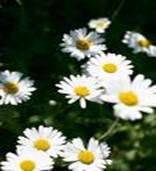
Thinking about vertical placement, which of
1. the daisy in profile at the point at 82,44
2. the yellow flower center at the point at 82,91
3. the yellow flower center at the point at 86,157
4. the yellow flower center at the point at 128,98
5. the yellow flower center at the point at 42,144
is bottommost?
the yellow flower center at the point at 86,157

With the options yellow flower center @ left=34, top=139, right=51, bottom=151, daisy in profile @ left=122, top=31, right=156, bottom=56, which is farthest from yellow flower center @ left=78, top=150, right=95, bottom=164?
daisy in profile @ left=122, top=31, right=156, bottom=56

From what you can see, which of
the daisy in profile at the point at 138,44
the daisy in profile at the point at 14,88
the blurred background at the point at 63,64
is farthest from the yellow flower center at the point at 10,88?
the daisy in profile at the point at 138,44

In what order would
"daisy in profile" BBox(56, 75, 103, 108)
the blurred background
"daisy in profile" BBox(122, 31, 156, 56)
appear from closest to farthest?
"daisy in profile" BBox(56, 75, 103, 108) → the blurred background → "daisy in profile" BBox(122, 31, 156, 56)

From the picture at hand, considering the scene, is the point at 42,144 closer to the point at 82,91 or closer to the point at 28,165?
the point at 28,165

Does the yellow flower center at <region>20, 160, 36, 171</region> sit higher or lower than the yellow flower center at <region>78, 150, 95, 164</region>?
lower

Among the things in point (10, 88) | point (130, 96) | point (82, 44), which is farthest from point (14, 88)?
point (130, 96)

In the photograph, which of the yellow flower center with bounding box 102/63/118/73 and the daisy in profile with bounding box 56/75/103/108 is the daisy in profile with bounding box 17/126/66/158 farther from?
the yellow flower center with bounding box 102/63/118/73

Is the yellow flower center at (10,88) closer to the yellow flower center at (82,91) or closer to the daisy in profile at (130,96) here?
the yellow flower center at (82,91)
